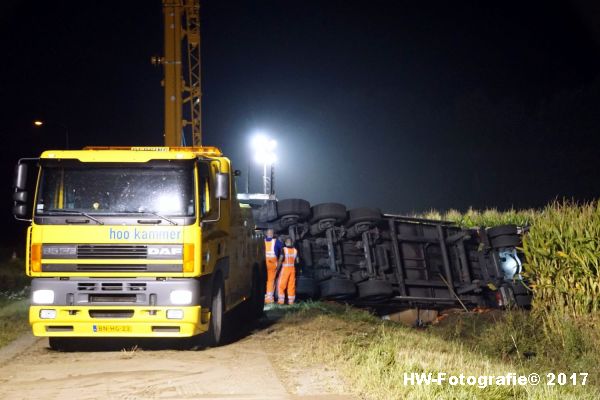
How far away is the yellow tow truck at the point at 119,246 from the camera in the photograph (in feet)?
28.7

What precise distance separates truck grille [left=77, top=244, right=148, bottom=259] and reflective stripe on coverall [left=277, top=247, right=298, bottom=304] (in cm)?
673

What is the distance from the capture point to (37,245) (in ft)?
29.1

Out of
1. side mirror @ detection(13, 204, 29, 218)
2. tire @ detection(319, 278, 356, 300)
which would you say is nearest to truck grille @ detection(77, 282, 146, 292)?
side mirror @ detection(13, 204, 29, 218)

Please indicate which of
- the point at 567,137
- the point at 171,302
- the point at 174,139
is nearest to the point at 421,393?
the point at 171,302

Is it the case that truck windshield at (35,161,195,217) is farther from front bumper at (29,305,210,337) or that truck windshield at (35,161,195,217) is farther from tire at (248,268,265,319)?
tire at (248,268,265,319)

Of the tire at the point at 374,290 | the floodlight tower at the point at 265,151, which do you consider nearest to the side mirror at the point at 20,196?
the tire at the point at 374,290

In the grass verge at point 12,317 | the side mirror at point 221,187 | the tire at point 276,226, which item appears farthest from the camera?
the tire at point 276,226

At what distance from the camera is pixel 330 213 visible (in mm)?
16375

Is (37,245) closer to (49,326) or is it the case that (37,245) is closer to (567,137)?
(49,326)

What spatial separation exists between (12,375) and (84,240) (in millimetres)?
1806

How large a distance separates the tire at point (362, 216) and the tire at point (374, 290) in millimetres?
1418

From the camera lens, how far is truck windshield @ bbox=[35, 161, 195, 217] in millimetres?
8953

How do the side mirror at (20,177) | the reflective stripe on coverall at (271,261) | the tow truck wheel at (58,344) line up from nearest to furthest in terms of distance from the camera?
the side mirror at (20,177), the tow truck wheel at (58,344), the reflective stripe on coverall at (271,261)

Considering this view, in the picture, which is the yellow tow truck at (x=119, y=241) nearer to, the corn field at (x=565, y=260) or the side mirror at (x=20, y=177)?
the side mirror at (x=20, y=177)
